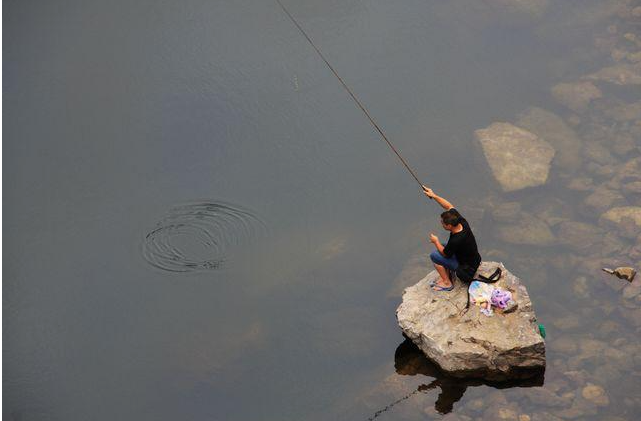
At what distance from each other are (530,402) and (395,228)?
4.05m

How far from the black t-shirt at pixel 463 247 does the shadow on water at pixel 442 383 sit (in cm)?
173

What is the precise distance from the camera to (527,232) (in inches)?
521

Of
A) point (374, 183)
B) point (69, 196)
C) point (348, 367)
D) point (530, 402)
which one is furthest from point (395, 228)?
point (69, 196)

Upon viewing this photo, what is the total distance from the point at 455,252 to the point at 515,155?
4.56 metres

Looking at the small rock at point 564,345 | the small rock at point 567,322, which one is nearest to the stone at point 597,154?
the small rock at point 567,322

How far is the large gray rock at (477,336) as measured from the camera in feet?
34.3

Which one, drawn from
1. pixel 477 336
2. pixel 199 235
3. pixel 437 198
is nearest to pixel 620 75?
pixel 437 198

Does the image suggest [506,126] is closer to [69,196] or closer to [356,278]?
[356,278]

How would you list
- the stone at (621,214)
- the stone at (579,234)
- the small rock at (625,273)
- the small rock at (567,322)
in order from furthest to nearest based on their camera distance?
1. the stone at (621,214)
2. the stone at (579,234)
3. the small rock at (625,273)
4. the small rock at (567,322)

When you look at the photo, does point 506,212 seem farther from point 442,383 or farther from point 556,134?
point 442,383

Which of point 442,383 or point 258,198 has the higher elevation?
point 258,198

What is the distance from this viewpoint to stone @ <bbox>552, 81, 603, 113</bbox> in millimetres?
15523

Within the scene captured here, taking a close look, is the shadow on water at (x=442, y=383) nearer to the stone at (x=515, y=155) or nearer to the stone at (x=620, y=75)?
the stone at (x=515, y=155)

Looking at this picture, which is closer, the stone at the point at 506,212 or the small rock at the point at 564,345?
the small rock at the point at 564,345
